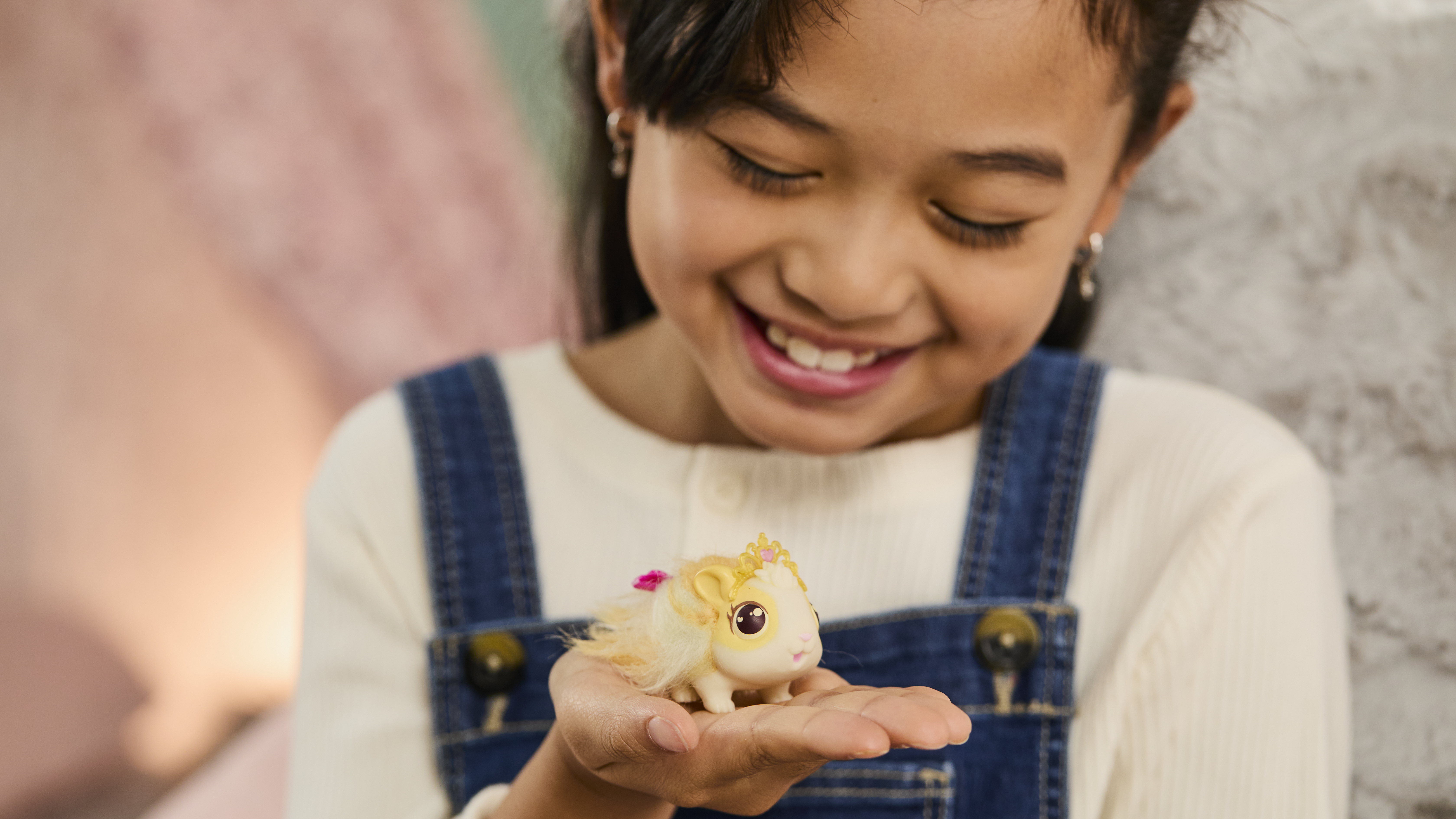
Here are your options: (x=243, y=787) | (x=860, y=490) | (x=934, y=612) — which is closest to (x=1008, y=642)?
(x=934, y=612)

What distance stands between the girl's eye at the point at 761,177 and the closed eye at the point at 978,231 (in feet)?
0.26

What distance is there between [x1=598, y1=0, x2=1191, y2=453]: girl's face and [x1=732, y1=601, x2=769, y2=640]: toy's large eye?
21 cm

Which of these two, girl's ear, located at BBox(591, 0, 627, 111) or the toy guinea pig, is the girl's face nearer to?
girl's ear, located at BBox(591, 0, 627, 111)

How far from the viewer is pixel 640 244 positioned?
0.69m

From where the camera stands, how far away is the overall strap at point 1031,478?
0.75 metres

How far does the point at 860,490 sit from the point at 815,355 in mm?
165

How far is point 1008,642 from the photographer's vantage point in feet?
2.35

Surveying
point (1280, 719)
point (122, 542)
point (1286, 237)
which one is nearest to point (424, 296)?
point (122, 542)

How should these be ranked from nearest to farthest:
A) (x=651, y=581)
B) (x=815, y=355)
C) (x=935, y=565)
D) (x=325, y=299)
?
(x=651, y=581)
(x=815, y=355)
(x=935, y=565)
(x=325, y=299)

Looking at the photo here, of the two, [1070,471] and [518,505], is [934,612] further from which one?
[518,505]

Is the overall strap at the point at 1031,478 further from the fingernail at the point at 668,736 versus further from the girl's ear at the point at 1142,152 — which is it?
the fingernail at the point at 668,736

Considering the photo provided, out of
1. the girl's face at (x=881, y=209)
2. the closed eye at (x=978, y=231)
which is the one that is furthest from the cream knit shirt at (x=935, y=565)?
the closed eye at (x=978, y=231)

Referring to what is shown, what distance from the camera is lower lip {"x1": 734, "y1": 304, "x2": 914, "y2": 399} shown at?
682mm

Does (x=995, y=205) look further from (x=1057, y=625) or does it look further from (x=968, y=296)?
(x=1057, y=625)
